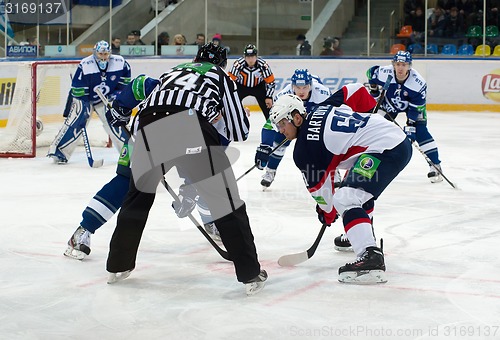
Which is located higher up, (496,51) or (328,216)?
(496,51)

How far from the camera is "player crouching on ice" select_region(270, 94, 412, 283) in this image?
3330mm

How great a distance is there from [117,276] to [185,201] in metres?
0.61

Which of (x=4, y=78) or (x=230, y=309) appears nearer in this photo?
(x=230, y=309)

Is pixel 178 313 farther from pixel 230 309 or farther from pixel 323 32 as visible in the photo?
pixel 323 32

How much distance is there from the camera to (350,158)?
3.48m

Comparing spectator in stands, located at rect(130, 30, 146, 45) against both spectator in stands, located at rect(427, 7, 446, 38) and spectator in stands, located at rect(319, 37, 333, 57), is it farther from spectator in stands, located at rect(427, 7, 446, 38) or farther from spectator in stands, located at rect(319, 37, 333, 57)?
spectator in stands, located at rect(427, 7, 446, 38)

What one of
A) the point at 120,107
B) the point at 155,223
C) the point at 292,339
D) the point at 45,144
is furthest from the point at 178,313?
the point at 45,144

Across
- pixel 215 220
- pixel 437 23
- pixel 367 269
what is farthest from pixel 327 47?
pixel 215 220

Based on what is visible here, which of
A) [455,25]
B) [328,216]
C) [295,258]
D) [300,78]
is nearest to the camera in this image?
[328,216]

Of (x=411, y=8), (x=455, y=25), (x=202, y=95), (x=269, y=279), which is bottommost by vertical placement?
(x=269, y=279)

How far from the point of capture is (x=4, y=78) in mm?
8172

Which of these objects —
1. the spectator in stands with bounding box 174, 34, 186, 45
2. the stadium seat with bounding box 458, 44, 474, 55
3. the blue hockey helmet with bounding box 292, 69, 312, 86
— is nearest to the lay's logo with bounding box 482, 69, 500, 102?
the stadium seat with bounding box 458, 44, 474, 55

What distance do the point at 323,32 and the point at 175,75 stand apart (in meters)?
8.69

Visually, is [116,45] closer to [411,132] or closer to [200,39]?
[200,39]
